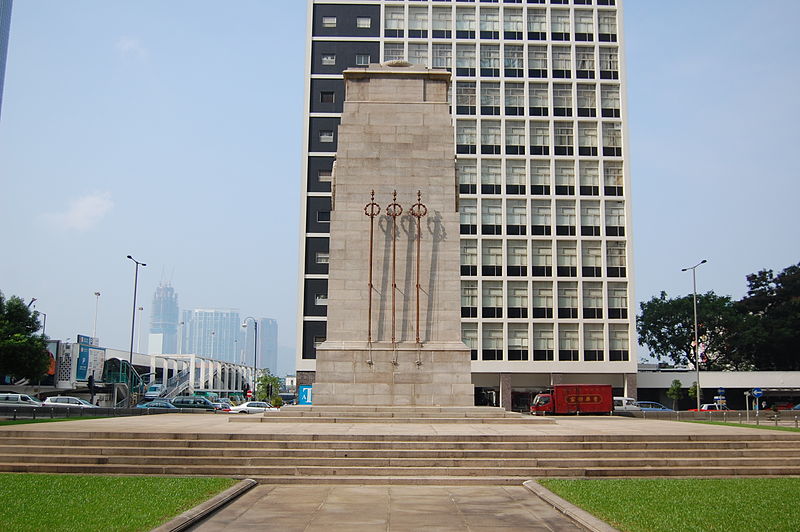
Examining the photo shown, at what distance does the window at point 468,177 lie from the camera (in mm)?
60062

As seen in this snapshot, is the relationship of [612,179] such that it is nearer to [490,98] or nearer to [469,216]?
[490,98]

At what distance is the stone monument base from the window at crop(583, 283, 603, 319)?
1421 inches

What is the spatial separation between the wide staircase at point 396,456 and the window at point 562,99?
47.2 metres

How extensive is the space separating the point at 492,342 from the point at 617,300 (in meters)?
10.8

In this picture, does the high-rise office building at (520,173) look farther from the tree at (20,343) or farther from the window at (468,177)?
the tree at (20,343)

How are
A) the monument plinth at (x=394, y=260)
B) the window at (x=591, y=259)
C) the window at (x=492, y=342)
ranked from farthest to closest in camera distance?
the window at (x=591, y=259) → the window at (x=492, y=342) → the monument plinth at (x=394, y=260)

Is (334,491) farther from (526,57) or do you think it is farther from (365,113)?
(526,57)

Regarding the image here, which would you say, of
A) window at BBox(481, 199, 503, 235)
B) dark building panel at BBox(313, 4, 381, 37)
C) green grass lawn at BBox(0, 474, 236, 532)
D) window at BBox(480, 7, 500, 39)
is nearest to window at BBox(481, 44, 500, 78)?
window at BBox(480, 7, 500, 39)

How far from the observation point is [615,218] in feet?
198

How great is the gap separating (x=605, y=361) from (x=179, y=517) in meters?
51.7

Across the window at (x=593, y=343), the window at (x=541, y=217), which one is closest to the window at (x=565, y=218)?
the window at (x=541, y=217)

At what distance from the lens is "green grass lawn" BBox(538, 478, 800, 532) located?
33.3 feet

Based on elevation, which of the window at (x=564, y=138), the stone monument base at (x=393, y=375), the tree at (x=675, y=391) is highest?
the window at (x=564, y=138)

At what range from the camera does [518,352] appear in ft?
190
